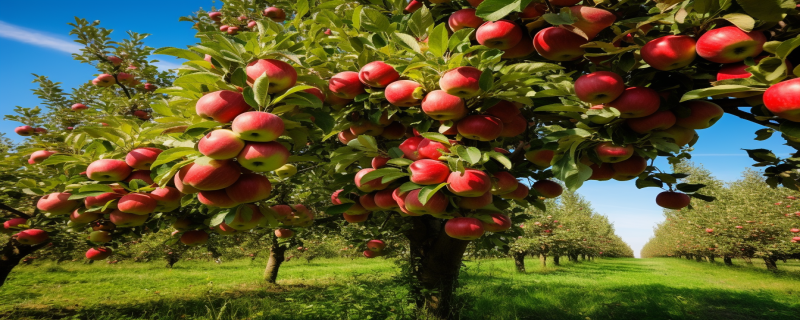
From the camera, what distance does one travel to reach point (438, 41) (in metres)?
1.65

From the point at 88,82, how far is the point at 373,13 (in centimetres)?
764

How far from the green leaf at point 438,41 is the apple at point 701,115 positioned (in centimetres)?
123

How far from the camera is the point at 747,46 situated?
134 centimetres

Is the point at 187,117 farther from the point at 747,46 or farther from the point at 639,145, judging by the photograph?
the point at 747,46

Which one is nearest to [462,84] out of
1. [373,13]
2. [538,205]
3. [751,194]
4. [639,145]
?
[373,13]

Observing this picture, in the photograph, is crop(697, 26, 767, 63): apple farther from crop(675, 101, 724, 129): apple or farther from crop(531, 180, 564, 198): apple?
crop(531, 180, 564, 198): apple

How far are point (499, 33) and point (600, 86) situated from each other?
0.52m

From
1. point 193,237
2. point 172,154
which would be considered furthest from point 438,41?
point 193,237

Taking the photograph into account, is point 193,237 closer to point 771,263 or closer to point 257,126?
point 257,126

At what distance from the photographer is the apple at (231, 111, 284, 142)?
1294 mm

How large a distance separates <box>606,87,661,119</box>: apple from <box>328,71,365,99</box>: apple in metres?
1.35

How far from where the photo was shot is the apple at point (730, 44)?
131 cm

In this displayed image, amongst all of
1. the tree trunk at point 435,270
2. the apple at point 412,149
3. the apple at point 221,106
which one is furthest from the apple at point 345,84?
the tree trunk at point 435,270

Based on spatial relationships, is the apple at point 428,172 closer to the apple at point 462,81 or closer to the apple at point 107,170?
the apple at point 462,81
